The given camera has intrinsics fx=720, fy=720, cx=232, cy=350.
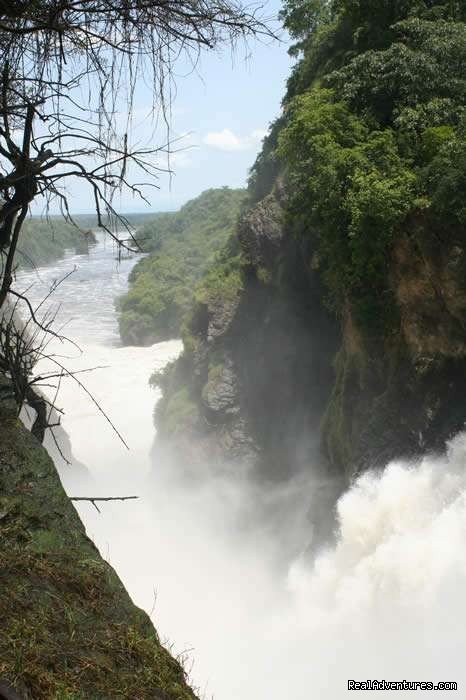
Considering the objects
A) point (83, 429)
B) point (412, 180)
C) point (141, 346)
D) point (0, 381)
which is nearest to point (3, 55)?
point (0, 381)

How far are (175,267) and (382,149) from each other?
49129 mm

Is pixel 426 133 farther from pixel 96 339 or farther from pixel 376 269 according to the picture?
pixel 96 339

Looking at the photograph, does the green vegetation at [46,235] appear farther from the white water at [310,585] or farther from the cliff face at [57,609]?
the white water at [310,585]

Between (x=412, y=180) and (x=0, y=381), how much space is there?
11.7 metres

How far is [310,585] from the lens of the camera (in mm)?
14945

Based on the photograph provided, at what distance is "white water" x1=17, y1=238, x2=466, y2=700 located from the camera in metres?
11.4

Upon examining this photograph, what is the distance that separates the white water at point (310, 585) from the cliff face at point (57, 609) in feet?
9.24

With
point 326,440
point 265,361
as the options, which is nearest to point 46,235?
point 326,440

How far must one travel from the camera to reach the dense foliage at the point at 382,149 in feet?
44.4

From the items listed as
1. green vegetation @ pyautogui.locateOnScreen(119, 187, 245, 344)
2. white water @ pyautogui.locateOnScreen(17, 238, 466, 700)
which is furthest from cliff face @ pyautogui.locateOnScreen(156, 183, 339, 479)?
green vegetation @ pyautogui.locateOnScreen(119, 187, 245, 344)

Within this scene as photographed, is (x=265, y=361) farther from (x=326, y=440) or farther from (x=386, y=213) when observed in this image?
(x=386, y=213)

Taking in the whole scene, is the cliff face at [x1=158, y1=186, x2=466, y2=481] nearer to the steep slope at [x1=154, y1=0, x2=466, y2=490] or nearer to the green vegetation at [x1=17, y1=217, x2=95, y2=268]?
Result: the steep slope at [x1=154, y1=0, x2=466, y2=490]

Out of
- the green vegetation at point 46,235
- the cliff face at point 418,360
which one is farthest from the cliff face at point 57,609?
the cliff face at point 418,360

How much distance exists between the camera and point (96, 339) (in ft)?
181
